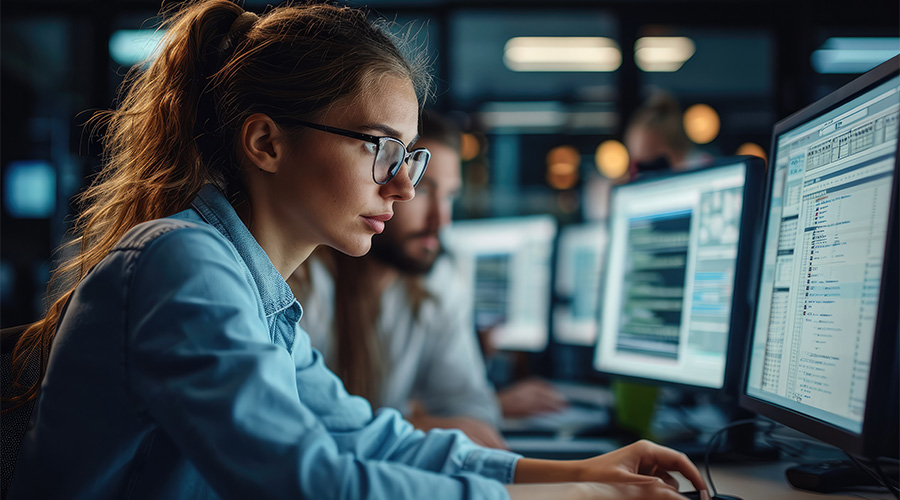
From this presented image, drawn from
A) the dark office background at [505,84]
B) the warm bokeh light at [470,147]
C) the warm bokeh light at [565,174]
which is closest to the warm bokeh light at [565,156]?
the warm bokeh light at [565,174]

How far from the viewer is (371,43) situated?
898mm

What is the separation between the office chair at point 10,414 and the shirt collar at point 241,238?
0.89 ft

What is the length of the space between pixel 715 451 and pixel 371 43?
0.88m

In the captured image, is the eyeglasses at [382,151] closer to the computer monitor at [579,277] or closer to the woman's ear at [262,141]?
the woman's ear at [262,141]

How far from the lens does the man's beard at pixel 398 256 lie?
185 centimetres

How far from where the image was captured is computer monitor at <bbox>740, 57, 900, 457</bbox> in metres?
0.60

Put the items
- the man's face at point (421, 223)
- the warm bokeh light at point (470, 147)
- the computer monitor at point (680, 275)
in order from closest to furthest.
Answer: the computer monitor at point (680, 275), the man's face at point (421, 223), the warm bokeh light at point (470, 147)

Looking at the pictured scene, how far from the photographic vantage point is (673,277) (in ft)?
3.58

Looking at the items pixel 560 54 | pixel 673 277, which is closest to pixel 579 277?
pixel 673 277

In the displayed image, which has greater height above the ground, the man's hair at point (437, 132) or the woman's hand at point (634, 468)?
the man's hair at point (437, 132)

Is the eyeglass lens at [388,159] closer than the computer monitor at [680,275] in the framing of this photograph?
Yes

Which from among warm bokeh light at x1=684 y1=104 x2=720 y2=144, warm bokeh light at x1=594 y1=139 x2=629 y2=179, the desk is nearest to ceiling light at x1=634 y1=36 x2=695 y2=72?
warm bokeh light at x1=594 y1=139 x2=629 y2=179

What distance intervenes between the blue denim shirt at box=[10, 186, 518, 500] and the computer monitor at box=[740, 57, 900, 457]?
1.23 feet

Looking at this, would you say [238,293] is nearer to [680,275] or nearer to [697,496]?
[697,496]
